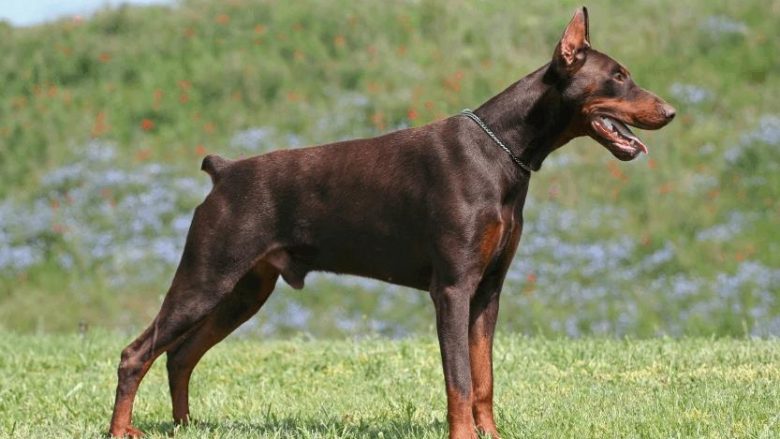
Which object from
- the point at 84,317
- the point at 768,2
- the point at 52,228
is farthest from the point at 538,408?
the point at 768,2

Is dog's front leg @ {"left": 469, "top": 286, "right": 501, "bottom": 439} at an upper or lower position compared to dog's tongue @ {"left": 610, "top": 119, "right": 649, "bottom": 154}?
Answer: lower

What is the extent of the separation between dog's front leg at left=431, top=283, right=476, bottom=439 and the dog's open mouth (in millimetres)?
900

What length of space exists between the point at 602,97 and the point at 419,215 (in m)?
0.99

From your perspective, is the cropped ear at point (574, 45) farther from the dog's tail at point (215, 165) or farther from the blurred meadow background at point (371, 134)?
the blurred meadow background at point (371, 134)

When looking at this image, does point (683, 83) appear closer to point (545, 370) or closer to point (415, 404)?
point (545, 370)

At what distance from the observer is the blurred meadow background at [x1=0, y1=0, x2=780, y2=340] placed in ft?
41.4

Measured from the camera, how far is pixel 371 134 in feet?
49.9

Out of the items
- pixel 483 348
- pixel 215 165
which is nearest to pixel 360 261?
pixel 483 348

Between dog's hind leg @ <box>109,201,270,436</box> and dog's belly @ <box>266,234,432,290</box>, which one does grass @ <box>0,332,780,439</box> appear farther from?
dog's belly @ <box>266,234,432,290</box>

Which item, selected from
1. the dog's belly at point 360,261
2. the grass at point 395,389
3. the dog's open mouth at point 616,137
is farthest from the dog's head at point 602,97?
the grass at point 395,389

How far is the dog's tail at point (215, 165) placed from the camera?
19.7ft

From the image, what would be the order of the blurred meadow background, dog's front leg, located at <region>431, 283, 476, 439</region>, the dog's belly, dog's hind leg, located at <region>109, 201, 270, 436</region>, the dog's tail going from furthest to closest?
the blurred meadow background, the dog's tail, dog's hind leg, located at <region>109, 201, 270, 436</region>, the dog's belly, dog's front leg, located at <region>431, 283, 476, 439</region>

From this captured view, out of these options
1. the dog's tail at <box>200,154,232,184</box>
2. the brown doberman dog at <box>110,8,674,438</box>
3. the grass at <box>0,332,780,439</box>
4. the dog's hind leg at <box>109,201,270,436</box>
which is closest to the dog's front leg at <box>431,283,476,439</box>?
the brown doberman dog at <box>110,8,674,438</box>

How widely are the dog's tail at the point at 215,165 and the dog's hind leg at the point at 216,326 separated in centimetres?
53
